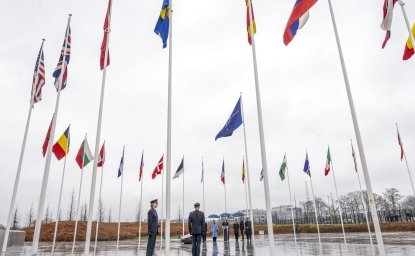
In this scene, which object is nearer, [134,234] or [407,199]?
[134,234]

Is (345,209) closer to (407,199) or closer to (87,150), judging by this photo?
(407,199)

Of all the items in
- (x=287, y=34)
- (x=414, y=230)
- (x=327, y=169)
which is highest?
(x=287, y=34)

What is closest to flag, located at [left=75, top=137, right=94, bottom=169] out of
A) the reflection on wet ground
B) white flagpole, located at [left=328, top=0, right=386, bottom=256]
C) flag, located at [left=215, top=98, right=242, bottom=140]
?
the reflection on wet ground


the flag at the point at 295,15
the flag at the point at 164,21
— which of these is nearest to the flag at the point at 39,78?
the flag at the point at 164,21

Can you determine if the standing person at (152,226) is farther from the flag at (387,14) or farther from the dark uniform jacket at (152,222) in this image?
the flag at (387,14)

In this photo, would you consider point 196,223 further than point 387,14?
Yes

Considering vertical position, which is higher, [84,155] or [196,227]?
[84,155]

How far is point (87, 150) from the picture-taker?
15992 millimetres

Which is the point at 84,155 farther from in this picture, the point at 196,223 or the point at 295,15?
the point at 295,15

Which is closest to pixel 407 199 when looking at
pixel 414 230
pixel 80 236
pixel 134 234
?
pixel 414 230

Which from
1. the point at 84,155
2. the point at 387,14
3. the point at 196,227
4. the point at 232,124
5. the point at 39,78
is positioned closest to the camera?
the point at 387,14

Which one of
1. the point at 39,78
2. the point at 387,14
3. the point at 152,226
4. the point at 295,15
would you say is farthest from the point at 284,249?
the point at 39,78

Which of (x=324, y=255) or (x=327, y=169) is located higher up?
(x=327, y=169)

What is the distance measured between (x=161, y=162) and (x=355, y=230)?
1247 inches
